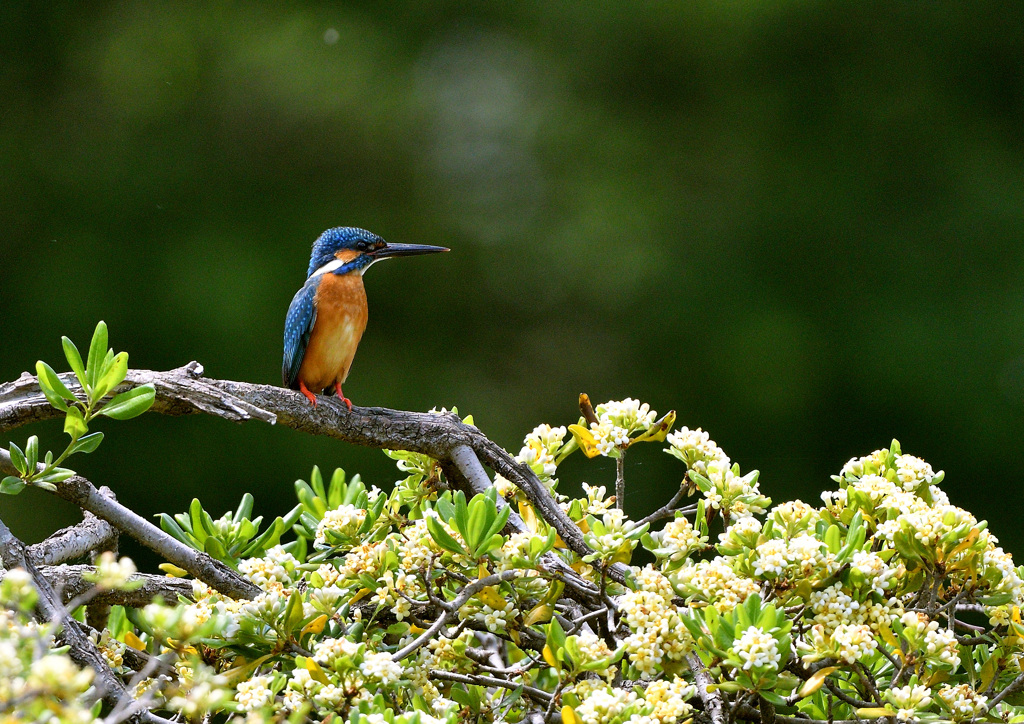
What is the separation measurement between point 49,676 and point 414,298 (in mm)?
4592

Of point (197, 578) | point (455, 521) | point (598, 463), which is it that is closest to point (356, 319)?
point (197, 578)

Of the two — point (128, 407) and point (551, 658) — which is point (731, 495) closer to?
point (551, 658)

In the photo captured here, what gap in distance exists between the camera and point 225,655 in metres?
1.08

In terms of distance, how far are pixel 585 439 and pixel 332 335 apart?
108cm

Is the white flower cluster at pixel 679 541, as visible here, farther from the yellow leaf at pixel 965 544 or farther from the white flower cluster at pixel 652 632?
the yellow leaf at pixel 965 544

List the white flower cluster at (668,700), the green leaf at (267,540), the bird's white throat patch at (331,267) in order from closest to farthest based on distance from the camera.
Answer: the white flower cluster at (668,700) → the green leaf at (267,540) → the bird's white throat patch at (331,267)

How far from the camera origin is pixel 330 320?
2258 millimetres

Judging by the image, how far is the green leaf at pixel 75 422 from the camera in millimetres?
1021

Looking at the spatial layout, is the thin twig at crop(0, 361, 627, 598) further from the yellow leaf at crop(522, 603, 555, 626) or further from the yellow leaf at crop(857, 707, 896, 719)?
the yellow leaf at crop(857, 707, 896, 719)

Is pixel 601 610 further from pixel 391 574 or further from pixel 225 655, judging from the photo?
pixel 225 655

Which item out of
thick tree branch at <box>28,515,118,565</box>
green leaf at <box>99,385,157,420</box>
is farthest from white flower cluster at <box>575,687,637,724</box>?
thick tree branch at <box>28,515,118,565</box>

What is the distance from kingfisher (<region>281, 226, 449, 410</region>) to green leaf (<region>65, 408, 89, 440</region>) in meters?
1.10

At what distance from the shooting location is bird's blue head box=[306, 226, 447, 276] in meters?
2.41

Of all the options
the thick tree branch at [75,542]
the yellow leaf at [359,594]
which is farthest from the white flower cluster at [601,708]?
the thick tree branch at [75,542]
